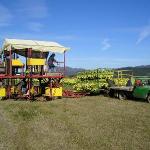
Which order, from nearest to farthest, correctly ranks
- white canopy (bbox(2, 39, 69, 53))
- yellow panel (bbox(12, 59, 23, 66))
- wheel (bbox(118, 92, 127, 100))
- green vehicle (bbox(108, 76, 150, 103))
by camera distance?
green vehicle (bbox(108, 76, 150, 103)) < white canopy (bbox(2, 39, 69, 53)) < yellow panel (bbox(12, 59, 23, 66)) < wheel (bbox(118, 92, 127, 100))

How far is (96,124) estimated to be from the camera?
12.9 meters

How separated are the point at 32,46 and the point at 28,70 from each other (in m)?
1.72

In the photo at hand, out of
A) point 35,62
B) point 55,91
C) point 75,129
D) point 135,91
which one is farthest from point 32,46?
point 75,129

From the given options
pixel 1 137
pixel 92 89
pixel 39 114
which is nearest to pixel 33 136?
pixel 1 137

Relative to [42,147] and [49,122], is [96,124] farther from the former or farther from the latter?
[42,147]

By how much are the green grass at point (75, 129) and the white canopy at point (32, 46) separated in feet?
19.9

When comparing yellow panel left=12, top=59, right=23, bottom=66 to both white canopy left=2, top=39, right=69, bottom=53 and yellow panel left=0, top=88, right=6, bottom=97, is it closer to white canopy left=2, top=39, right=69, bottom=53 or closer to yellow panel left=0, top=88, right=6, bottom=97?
white canopy left=2, top=39, right=69, bottom=53

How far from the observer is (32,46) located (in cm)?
2262

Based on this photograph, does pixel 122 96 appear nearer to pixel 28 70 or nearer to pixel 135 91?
pixel 135 91

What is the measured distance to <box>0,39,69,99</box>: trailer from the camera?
73.8 ft

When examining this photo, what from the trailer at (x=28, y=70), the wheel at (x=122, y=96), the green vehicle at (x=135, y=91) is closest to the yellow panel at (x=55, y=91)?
the trailer at (x=28, y=70)

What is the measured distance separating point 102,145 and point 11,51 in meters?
15.2

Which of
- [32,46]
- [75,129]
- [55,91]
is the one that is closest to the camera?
[75,129]

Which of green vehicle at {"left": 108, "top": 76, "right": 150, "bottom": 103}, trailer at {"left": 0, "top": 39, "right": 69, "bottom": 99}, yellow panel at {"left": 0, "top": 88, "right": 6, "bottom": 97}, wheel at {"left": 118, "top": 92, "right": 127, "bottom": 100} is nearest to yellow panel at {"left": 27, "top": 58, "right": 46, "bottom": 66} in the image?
trailer at {"left": 0, "top": 39, "right": 69, "bottom": 99}
